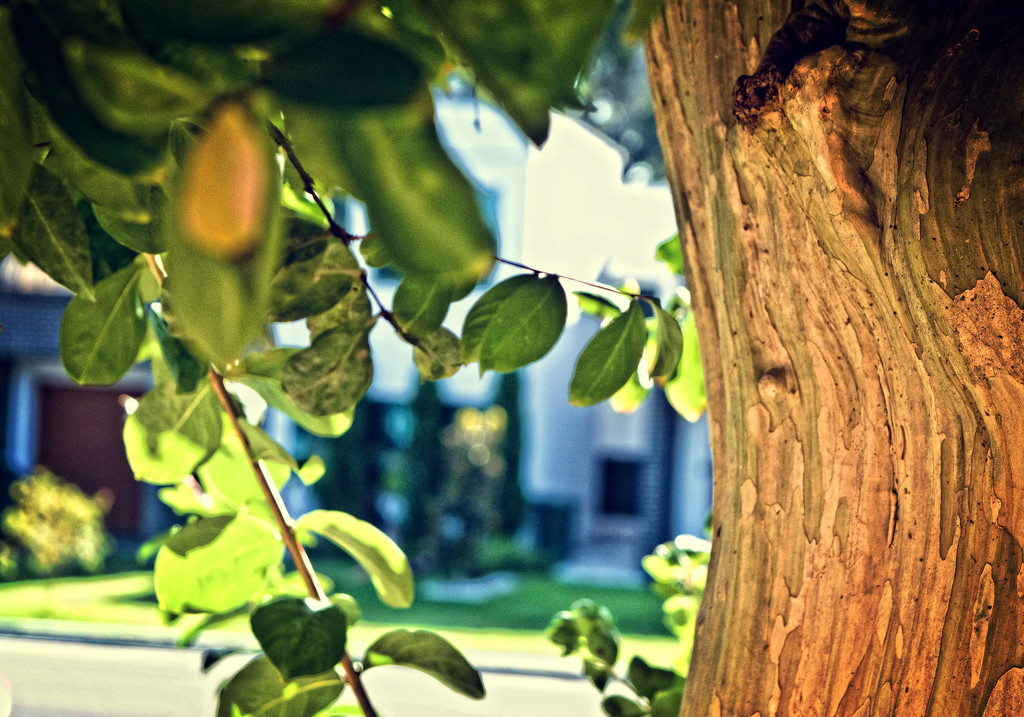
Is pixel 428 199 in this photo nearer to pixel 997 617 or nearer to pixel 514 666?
pixel 997 617

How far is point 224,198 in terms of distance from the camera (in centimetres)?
16

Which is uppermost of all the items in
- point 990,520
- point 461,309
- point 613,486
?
point 461,309

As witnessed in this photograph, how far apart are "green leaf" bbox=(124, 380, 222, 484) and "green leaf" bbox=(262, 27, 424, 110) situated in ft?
1.47

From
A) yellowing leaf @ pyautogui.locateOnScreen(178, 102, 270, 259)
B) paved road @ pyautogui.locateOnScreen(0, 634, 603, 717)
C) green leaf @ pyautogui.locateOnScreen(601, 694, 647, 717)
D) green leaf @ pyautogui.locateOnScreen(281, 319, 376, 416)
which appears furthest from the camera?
paved road @ pyautogui.locateOnScreen(0, 634, 603, 717)

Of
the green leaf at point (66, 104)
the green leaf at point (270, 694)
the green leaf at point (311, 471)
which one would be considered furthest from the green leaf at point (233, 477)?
the green leaf at point (66, 104)

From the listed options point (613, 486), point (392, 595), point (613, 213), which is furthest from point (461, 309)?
point (392, 595)

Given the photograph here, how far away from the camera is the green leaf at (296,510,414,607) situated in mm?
632

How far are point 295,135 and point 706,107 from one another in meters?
0.43

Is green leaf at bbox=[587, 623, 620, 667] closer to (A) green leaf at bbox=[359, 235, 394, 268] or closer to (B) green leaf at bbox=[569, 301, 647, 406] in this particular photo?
(B) green leaf at bbox=[569, 301, 647, 406]

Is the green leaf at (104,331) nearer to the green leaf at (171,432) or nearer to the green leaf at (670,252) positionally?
the green leaf at (171,432)

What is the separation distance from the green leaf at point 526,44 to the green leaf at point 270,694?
1.69ft

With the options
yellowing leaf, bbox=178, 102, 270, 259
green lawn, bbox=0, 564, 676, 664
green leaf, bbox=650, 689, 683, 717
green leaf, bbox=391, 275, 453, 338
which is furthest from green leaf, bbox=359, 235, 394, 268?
green lawn, bbox=0, 564, 676, 664

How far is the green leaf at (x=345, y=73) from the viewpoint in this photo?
18 cm

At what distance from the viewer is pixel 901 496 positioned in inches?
20.5
